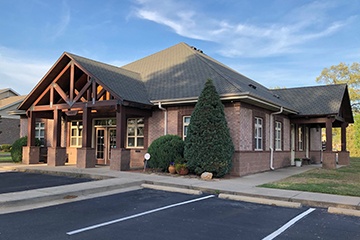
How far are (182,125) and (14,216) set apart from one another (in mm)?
9543

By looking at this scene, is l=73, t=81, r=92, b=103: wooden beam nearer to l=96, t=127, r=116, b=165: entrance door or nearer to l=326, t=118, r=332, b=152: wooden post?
l=96, t=127, r=116, b=165: entrance door

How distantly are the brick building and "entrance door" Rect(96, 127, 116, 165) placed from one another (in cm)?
6

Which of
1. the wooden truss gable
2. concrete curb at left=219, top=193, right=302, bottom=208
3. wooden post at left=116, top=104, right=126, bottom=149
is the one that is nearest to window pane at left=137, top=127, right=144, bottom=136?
the wooden truss gable

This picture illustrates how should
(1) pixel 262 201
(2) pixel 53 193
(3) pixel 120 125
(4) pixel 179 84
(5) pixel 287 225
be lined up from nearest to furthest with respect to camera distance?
(5) pixel 287 225 < (1) pixel 262 201 < (2) pixel 53 193 < (3) pixel 120 125 < (4) pixel 179 84

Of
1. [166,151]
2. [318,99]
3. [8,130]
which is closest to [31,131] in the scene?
[166,151]

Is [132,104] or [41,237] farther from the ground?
[132,104]

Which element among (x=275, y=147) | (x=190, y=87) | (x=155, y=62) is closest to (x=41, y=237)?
(x=190, y=87)

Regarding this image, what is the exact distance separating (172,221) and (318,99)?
1760cm

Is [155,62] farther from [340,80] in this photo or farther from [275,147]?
[340,80]

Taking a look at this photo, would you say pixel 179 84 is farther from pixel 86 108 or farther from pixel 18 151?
pixel 18 151

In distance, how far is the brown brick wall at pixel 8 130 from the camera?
38.0 meters

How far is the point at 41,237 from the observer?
5418 millimetres

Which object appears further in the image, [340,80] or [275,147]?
[340,80]

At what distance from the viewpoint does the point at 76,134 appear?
64.5 ft
